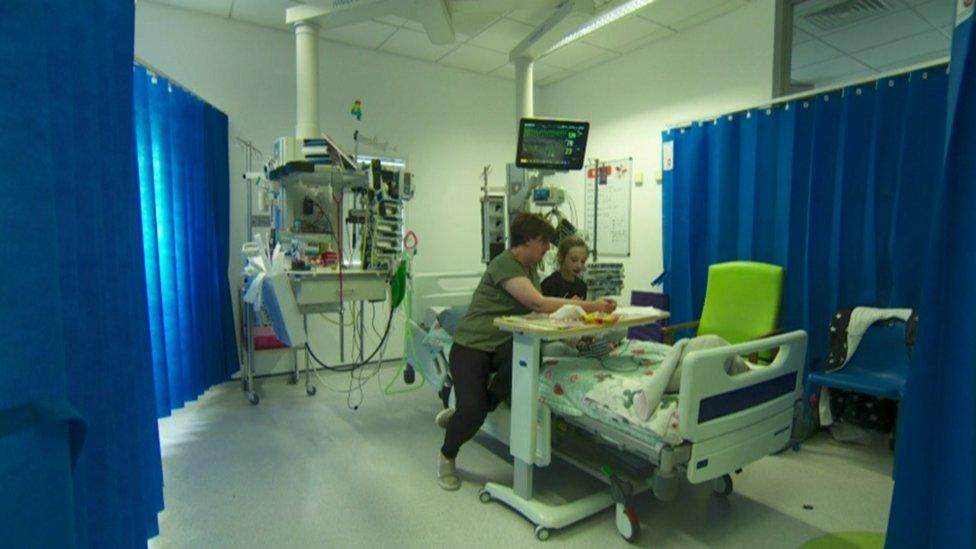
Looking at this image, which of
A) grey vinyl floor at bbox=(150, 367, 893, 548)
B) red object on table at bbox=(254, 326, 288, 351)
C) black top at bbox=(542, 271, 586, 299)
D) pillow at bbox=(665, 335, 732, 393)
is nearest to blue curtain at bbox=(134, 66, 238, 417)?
red object on table at bbox=(254, 326, 288, 351)

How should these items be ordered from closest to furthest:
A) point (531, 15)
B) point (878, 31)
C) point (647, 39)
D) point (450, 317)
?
point (450, 317) < point (878, 31) < point (531, 15) < point (647, 39)

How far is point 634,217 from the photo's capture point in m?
4.47

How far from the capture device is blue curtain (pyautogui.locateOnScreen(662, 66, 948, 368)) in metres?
2.59

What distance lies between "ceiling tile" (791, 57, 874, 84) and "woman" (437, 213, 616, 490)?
3.09m

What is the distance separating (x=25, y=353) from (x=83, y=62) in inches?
23.0

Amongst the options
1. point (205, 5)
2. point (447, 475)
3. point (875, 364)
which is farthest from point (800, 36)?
point (205, 5)

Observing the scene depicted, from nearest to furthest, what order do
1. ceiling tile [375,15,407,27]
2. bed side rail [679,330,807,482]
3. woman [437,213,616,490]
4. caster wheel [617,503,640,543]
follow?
bed side rail [679,330,807,482] → caster wheel [617,503,640,543] → woman [437,213,616,490] → ceiling tile [375,15,407,27]

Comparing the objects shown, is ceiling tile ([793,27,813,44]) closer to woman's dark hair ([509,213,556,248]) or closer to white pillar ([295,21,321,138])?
woman's dark hair ([509,213,556,248])

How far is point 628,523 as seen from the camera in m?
1.90

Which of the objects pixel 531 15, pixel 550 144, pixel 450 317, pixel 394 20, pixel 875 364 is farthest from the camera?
pixel 394 20

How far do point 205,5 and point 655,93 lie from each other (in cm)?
364

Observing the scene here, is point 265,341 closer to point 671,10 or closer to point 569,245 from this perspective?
point 569,245

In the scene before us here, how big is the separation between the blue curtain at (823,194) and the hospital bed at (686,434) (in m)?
1.25

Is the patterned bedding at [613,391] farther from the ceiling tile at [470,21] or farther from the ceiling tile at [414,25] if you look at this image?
the ceiling tile at [414,25]
